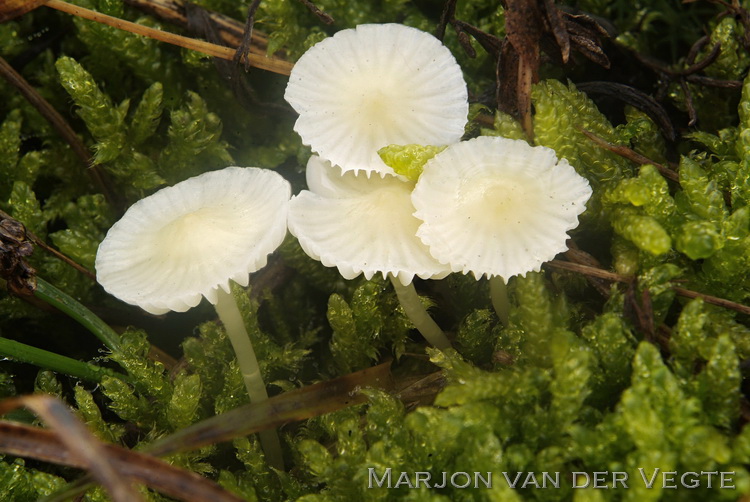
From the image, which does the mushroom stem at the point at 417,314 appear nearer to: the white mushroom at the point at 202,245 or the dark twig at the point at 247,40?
the white mushroom at the point at 202,245

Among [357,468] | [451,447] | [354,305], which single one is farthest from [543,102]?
[357,468]

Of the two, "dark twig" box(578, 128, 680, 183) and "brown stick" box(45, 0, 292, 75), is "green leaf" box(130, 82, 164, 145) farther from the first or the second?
"dark twig" box(578, 128, 680, 183)

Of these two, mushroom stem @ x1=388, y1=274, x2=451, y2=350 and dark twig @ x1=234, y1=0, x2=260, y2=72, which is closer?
mushroom stem @ x1=388, y1=274, x2=451, y2=350

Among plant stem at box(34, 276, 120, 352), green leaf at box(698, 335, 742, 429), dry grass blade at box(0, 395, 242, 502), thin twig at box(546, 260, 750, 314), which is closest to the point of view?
dry grass blade at box(0, 395, 242, 502)

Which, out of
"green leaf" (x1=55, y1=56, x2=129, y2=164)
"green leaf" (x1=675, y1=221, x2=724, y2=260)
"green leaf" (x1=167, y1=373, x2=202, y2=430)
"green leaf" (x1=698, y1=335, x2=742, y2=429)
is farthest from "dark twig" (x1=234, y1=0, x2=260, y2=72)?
"green leaf" (x1=698, y1=335, x2=742, y2=429)

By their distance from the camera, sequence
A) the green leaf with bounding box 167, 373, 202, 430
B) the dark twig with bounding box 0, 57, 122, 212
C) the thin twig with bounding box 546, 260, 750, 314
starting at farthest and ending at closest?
the dark twig with bounding box 0, 57, 122, 212 < the green leaf with bounding box 167, 373, 202, 430 < the thin twig with bounding box 546, 260, 750, 314

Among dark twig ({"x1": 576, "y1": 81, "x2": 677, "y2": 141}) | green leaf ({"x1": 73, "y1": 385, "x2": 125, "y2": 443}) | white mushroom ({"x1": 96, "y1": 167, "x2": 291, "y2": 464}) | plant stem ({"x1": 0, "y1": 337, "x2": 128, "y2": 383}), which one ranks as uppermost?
dark twig ({"x1": 576, "y1": 81, "x2": 677, "y2": 141})
